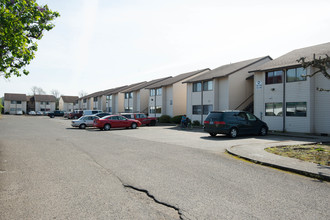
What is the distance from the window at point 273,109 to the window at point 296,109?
0.73 meters

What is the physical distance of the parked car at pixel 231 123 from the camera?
635 inches

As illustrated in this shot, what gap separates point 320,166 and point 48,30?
11.4 meters

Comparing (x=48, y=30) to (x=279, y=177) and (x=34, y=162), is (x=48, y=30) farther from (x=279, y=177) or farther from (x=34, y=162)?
(x=279, y=177)

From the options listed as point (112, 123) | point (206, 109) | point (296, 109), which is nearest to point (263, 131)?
point (296, 109)

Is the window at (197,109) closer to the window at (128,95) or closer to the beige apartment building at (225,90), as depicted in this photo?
the beige apartment building at (225,90)

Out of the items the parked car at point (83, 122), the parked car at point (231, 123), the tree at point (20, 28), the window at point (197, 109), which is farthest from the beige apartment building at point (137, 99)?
the tree at point (20, 28)

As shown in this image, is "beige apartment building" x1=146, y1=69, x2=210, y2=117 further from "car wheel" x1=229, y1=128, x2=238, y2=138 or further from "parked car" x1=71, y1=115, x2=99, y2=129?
"car wheel" x1=229, y1=128, x2=238, y2=138

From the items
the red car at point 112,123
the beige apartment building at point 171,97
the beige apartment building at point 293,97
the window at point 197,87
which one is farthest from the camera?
the beige apartment building at point 171,97

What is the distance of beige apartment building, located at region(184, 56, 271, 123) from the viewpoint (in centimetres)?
2650

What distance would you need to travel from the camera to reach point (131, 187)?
17.8ft

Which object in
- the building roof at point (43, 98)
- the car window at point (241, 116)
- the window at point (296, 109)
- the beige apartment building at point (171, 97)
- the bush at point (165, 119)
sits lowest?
the bush at point (165, 119)

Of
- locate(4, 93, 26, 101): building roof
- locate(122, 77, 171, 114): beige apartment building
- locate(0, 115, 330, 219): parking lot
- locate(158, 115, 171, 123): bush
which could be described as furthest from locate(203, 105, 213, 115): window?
locate(4, 93, 26, 101): building roof

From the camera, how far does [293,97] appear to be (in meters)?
20.0

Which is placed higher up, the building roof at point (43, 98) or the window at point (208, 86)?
the building roof at point (43, 98)
